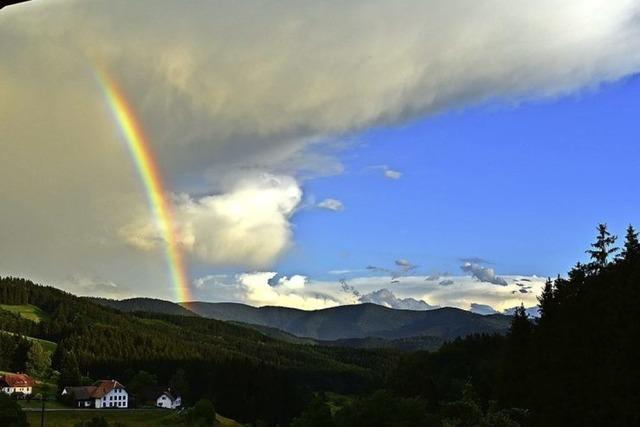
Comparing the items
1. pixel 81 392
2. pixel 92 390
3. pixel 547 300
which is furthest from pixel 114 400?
pixel 547 300

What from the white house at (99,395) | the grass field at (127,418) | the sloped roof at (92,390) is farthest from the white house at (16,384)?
the grass field at (127,418)

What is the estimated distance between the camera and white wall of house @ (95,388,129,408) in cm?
15014

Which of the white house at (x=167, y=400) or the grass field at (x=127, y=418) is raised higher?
the white house at (x=167, y=400)

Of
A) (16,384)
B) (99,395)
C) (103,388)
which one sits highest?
(16,384)

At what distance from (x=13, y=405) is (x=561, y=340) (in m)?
62.6

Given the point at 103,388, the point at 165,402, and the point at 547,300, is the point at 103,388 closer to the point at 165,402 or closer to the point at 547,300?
the point at 165,402

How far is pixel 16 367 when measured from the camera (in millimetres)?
188250

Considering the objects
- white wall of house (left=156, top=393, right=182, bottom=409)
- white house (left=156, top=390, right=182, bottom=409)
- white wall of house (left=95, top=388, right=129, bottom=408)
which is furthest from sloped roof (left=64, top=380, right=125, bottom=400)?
white house (left=156, top=390, right=182, bottom=409)

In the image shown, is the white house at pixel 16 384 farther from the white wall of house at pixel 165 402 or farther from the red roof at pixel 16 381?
the white wall of house at pixel 165 402

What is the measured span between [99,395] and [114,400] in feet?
21.2

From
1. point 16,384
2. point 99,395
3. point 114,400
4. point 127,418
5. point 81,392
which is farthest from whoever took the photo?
point 114,400

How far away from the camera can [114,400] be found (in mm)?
157500

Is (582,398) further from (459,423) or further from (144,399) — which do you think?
(144,399)

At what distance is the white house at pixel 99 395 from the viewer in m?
149
